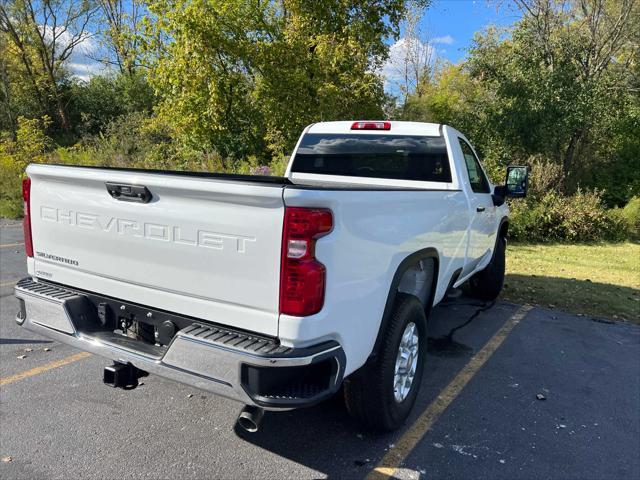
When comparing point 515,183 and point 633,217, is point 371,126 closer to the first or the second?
point 515,183

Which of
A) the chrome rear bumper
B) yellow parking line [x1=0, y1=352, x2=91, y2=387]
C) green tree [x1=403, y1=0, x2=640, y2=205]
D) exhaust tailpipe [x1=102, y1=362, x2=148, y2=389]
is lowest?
yellow parking line [x1=0, y1=352, x2=91, y2=387]

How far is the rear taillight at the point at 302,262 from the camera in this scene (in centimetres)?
218

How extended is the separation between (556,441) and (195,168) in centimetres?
1277

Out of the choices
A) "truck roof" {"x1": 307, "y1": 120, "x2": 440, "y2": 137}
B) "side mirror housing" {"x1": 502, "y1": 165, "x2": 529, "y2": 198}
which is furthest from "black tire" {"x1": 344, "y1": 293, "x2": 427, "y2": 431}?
"side mirror housing" {"x1": 502, "y1": 165, "x2": 529, "y2": 198}

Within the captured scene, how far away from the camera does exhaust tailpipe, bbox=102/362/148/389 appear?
2.71 m

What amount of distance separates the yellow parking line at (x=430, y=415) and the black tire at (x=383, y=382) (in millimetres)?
139

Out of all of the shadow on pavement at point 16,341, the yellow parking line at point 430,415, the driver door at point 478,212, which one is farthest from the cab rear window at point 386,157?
the shadow on pavement at point 16,341

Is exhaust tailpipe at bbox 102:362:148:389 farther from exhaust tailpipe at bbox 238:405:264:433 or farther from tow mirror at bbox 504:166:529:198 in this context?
tow mirror at bbox 504:166:529:198

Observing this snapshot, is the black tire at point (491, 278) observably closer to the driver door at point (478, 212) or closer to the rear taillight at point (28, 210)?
the driver door at point (478, 212)

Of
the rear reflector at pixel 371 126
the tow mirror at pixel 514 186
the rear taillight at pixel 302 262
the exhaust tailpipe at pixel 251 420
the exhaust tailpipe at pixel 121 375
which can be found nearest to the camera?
the rear taillight at pixel 302 262

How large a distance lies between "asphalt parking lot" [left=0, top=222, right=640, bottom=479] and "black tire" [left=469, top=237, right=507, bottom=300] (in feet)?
5.31

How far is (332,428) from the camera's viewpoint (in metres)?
3.30

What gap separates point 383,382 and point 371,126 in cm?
275

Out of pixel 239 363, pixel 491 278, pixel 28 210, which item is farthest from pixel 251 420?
pixel 491 278
